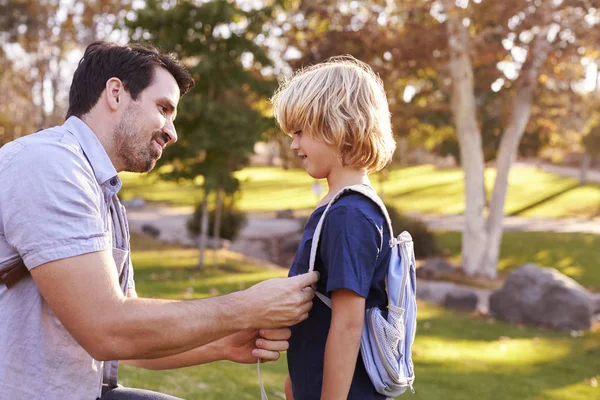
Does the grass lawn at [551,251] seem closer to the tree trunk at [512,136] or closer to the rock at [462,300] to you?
the tree trunk at [512,136]

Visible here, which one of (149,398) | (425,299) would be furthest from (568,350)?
(149,398)

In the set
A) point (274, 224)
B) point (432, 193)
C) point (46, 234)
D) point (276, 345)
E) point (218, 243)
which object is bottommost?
point (432, 193)

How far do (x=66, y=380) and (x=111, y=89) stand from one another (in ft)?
3.30

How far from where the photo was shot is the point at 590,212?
106 ft

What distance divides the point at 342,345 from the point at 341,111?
803mm

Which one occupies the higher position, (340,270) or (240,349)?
(340,270)

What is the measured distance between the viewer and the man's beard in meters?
2.61

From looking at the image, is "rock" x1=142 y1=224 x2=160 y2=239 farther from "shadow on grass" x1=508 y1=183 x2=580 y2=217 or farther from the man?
the man

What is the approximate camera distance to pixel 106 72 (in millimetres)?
2570

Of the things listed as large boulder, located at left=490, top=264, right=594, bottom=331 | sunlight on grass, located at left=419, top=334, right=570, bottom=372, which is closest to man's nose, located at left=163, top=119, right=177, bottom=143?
sunlight on grass, located at left=419, top=334, right=570, bottom=372

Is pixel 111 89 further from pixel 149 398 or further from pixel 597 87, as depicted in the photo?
pixel 597 87

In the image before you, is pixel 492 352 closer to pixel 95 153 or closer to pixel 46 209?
pixel 95 153

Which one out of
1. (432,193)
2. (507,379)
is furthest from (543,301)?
(432,193)

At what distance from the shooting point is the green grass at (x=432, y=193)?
3378cm
